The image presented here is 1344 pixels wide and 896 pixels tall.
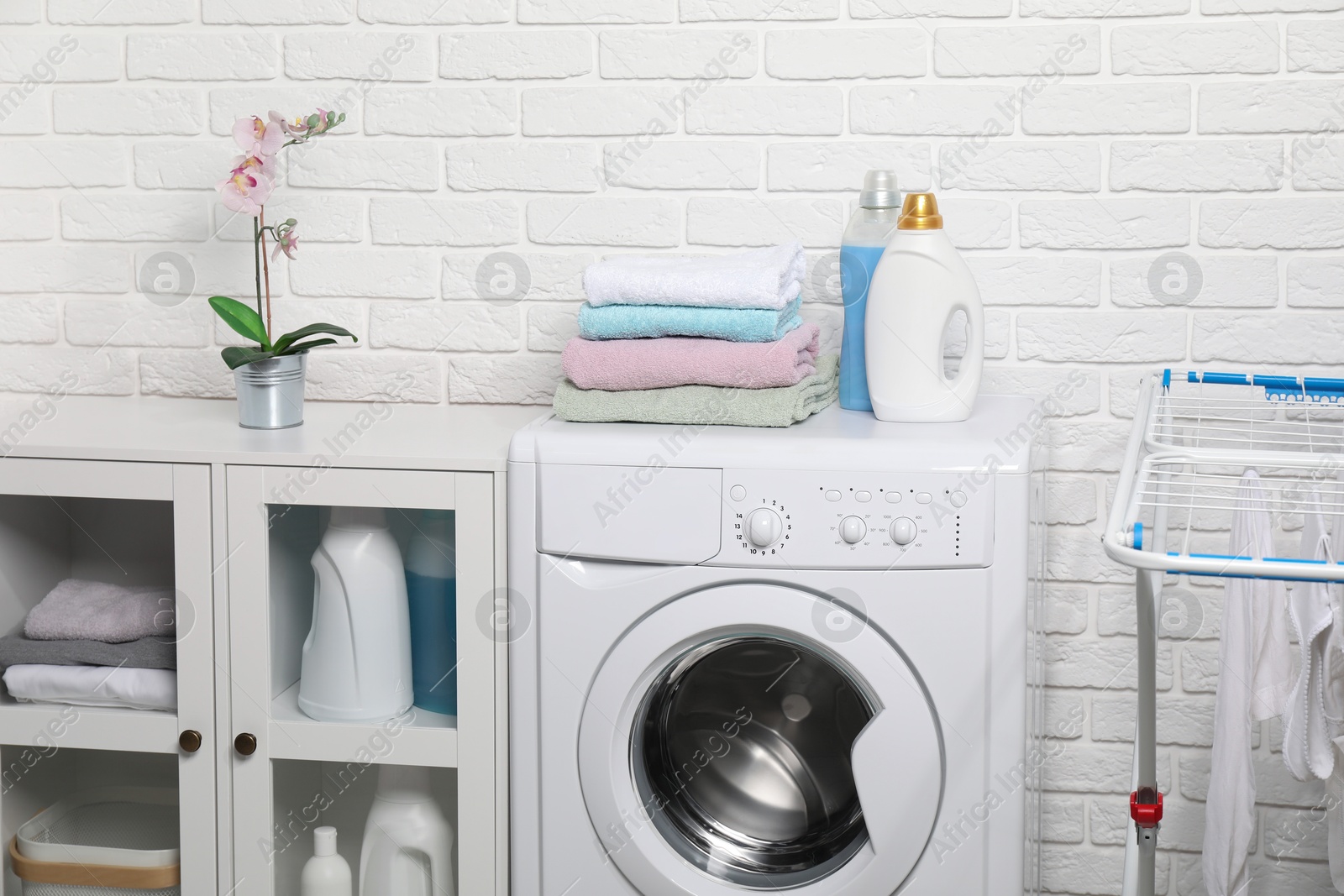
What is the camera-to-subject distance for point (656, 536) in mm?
1465

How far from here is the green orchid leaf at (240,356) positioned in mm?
1643

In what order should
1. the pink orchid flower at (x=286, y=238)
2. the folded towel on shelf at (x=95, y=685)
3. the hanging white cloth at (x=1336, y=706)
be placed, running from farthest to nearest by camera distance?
the pink orchid flower at (x=286, y=238) → the folded towel on shelf at (x=95, y=685) → the hanging white cloth at (x=1336, y=706)

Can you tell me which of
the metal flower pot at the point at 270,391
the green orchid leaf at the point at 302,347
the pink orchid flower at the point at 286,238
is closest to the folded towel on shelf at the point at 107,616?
the metal flower pot at the point at 270,391

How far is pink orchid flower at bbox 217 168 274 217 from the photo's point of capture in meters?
1.64

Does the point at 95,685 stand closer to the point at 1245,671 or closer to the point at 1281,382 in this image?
the point at 1245,671

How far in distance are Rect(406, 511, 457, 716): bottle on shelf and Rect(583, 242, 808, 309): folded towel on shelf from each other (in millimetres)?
388

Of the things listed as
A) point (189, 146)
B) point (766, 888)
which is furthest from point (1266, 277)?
point (189, 146)

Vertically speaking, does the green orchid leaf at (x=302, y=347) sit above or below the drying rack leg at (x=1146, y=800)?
above

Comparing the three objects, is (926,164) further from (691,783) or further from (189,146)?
(189,146)

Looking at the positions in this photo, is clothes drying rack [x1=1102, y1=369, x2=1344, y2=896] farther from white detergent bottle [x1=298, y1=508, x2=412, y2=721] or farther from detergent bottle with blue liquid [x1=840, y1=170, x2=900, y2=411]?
white detergent bottle [x1=298, y1=508, x2=412, y2=721]

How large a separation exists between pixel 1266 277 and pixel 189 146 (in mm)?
1696

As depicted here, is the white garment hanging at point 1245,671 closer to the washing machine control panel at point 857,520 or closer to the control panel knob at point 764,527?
the washing machine control panel at point 857,520

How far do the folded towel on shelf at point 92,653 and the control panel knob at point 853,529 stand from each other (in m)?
0.92

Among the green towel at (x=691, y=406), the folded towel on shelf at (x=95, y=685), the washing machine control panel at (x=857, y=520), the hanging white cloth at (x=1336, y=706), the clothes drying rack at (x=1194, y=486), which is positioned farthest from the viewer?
the folded towel on shelf at (x=95, y=685)
